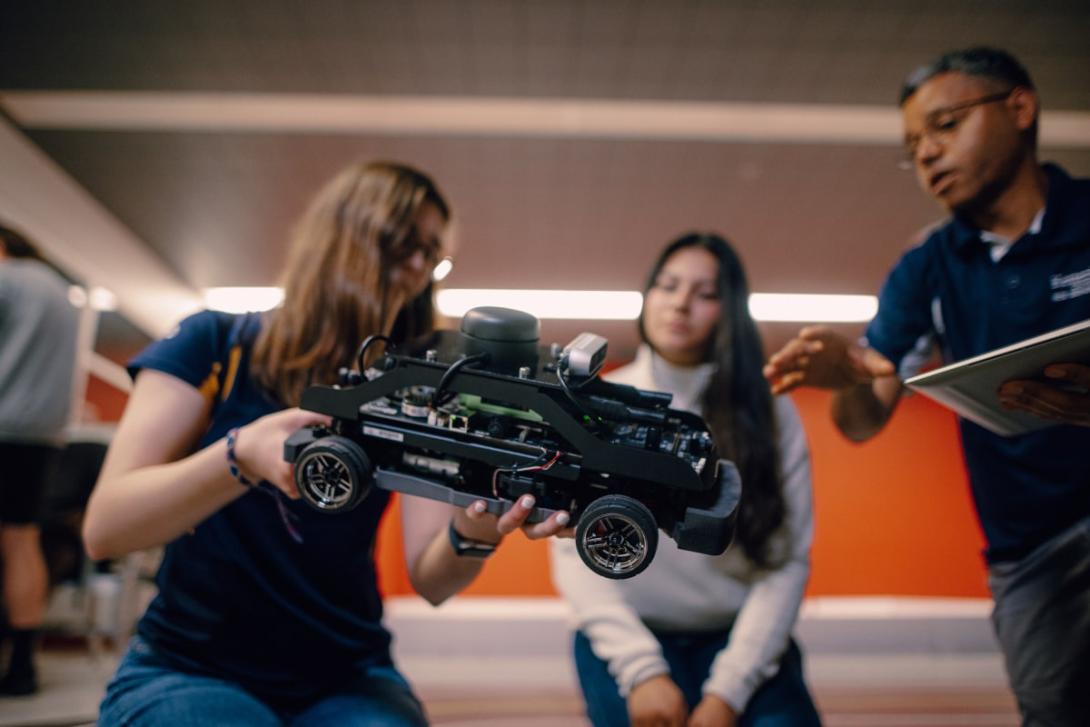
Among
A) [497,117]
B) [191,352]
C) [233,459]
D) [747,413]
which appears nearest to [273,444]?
[233,459]

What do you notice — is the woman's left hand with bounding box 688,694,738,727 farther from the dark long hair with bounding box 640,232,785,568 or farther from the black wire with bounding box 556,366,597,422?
the black wire with bounding box 556,366,597,422

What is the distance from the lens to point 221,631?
3.32 feet

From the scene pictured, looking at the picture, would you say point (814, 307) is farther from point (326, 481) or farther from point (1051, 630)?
point (326, 481)

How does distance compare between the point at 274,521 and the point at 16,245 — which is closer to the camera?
the point at 274,521

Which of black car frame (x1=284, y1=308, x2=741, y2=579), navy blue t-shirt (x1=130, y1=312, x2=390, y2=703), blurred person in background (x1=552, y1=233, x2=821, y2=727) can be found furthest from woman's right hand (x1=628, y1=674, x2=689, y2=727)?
black car frame (x1=284, y1=308, x2=741, y2=579)

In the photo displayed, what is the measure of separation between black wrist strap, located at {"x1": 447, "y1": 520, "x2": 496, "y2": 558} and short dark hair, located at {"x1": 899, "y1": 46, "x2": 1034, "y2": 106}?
1.04 metres

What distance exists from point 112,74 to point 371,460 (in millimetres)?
2143

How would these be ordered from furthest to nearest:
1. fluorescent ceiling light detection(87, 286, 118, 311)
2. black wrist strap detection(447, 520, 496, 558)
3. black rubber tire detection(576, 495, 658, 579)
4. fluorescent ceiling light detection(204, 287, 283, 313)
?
fluorescent ceiling light detection(87, 286, 118, 311) → fluorescent ceiling light detection(204, 287, 283, 313) → black wrist strap detection(447, 520, 496, 558) → black rubber tire detection(576, 495, 658, 579)

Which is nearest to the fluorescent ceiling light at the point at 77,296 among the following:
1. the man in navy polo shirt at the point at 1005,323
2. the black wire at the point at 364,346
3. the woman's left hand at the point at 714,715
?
the black wire at the point at 364,346

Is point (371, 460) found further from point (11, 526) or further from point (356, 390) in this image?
point (11, 526)

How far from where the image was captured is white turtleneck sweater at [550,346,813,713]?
1230mm

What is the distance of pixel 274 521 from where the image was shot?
1.06 meters

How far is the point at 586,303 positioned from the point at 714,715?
2.83 ft

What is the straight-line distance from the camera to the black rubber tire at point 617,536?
0.56 meters
